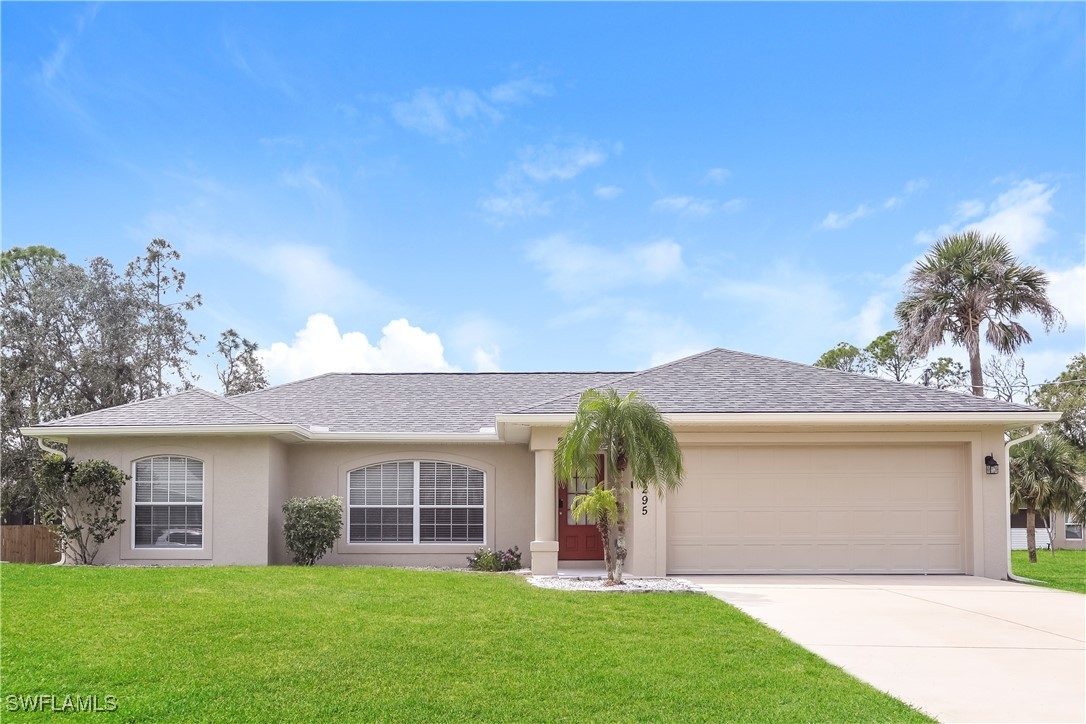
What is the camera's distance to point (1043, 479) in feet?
73.7

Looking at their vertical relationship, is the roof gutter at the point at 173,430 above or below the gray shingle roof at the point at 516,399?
below

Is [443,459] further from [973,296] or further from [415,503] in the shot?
[973,296]

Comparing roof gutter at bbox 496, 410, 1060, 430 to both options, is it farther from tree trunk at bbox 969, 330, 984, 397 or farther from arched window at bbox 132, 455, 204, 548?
tree trunk at bbox 969, 330, 984, 397

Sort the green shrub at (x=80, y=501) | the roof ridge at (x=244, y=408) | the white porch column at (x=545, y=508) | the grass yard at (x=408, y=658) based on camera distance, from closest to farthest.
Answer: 1. the grass yard at (x=408, y=658)
2. the white porch column at (x=545, y=508)
3. the green shrub at (x=80, y=501)
4. the roof ridge at (x=244, y=408)

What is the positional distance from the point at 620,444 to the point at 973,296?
16.6 metres

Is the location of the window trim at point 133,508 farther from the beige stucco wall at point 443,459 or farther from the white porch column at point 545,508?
the white porch column at point 545,508

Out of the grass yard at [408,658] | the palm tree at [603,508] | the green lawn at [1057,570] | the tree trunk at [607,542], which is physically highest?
the palm tree at [603,508]

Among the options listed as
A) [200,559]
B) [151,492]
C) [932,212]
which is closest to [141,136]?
[151,492]

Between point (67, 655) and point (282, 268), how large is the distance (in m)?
15.1

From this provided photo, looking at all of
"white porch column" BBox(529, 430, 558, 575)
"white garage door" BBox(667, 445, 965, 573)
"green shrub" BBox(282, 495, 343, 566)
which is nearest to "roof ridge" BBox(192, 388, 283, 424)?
"green shrub" BBox(282, 495, 343, 566)

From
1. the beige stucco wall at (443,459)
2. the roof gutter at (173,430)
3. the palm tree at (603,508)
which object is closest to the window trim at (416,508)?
the beige stucco wall at (443,459)

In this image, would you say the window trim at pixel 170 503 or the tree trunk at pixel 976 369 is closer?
the window trim at pixel 170 503

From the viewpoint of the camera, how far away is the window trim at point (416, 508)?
1667cm

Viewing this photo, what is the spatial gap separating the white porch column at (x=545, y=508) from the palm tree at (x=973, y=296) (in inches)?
597
